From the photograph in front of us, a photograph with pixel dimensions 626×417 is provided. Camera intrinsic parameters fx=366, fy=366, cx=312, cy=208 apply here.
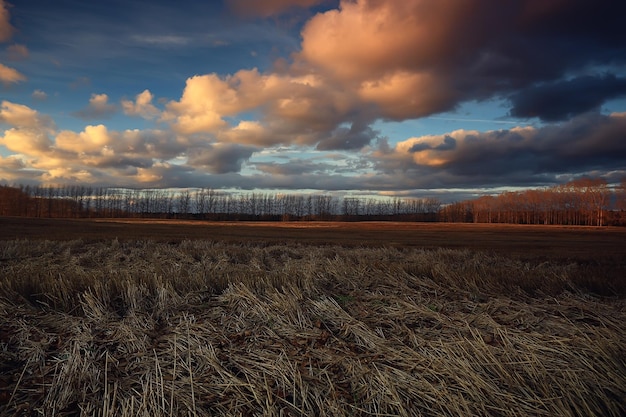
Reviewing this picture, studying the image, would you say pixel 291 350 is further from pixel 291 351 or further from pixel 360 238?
pixel 360 238

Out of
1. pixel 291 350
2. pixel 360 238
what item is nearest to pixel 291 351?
pixel 291 350

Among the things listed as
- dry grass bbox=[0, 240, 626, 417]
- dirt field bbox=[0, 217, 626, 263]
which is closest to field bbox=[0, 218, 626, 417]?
dry grass bbox=[0, 240, 626, 417]

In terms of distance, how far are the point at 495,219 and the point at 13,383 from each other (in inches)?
6456

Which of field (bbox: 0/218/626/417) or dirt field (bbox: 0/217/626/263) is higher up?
field (bbox: 0/218/626/417)

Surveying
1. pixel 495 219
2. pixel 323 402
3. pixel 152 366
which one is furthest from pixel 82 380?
pixel 495 219

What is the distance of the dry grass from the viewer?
3764 millimetres

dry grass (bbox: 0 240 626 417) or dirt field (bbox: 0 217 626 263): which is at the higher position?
dry grass (bbox: 0 240 626 417)

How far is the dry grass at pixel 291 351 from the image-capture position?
3.76m

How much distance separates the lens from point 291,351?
4773 mm

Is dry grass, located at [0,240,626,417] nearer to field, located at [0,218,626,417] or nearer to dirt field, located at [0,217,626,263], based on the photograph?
field, located at [0,218,626,417]

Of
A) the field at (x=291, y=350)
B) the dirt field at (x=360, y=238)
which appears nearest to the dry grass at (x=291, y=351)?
the field at (x=291, y=350)

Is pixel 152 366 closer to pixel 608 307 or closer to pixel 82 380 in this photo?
pixel 82 380

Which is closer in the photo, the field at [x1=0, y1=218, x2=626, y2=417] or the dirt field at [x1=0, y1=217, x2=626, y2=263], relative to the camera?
the field at [x1=0, y1=218, x2=626, y2=417]

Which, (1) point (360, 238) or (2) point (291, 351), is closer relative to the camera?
(2) point (291, 351)
